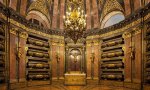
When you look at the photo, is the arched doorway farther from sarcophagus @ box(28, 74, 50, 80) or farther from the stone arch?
the stone arch

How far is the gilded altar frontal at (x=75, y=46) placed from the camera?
13820 mm

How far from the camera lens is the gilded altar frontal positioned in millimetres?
13820

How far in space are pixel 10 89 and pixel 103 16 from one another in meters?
12.1

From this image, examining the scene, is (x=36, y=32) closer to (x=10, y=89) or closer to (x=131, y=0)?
(x=10, y=89)

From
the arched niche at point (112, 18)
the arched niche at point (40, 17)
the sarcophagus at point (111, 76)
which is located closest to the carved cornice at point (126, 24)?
the arched niche at point (112, 18)

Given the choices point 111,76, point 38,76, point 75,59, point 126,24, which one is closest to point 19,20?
point 38,76

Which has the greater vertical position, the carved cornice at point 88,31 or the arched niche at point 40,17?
the arched niche at point 40,17

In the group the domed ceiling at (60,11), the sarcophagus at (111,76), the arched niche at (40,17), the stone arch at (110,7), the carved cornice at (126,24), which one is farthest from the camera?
the arched niche at (40,17)

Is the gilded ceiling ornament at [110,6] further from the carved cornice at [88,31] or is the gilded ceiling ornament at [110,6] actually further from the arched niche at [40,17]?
the arched niche at [40,17]

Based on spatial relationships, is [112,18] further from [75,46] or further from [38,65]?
[38,65]

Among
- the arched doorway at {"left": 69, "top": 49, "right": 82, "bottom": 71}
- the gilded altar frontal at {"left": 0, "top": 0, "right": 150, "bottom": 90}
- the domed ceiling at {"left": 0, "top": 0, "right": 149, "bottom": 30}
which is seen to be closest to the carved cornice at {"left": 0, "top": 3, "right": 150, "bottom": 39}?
the gilded altar frontal at {"left": 0, "top": 0, "right": 150, "bottom": 90}

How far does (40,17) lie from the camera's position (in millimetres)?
21047

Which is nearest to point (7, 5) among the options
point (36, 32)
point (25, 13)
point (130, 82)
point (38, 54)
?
point (25, 13)

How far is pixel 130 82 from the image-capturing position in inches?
617
